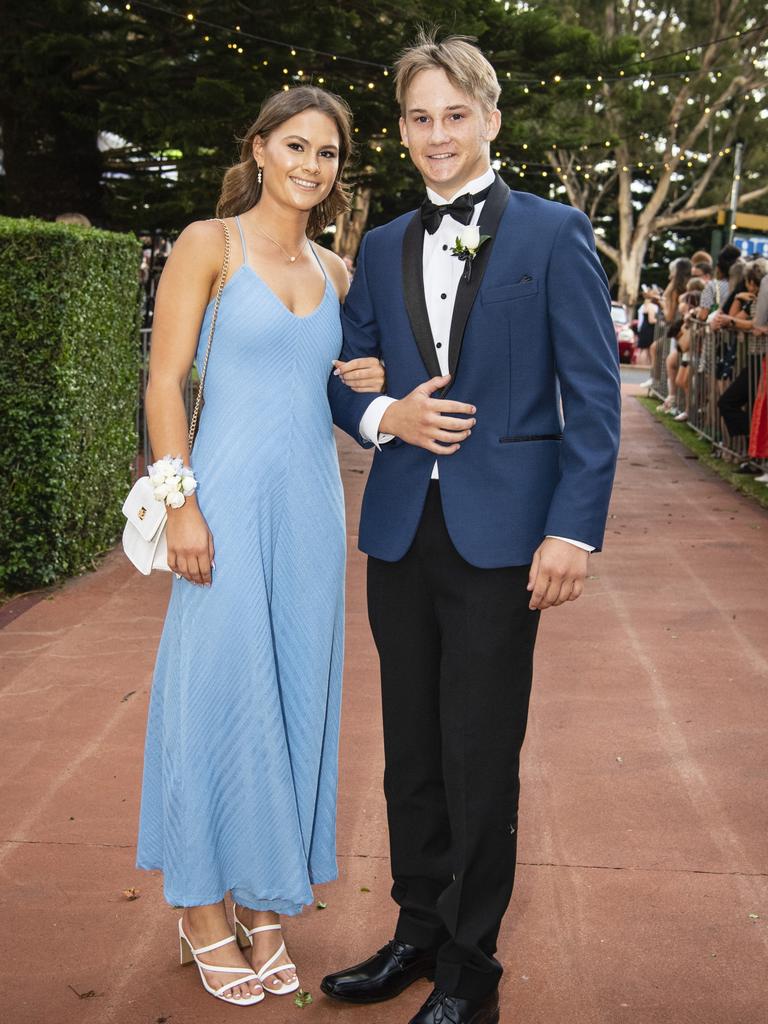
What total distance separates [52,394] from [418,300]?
431 centimetres

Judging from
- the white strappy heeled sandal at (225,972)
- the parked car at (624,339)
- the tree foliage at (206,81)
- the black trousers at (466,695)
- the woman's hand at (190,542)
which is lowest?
the parked car at (624,339)

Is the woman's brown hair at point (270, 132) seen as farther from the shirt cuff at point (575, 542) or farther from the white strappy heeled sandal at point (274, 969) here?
the white strappy heeled sandal at point (274, 969)

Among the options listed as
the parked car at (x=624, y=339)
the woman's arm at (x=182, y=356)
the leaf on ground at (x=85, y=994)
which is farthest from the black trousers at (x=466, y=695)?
the parked car at (x=624, y=339)

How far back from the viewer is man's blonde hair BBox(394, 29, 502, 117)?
2963 mm

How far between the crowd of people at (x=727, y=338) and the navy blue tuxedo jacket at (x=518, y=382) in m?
7.96

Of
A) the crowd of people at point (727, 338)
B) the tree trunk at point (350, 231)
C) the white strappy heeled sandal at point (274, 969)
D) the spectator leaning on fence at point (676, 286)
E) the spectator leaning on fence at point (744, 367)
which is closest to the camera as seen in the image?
the white strappy heeled sandal at point (274, 969)

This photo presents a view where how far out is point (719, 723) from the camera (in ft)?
17.1

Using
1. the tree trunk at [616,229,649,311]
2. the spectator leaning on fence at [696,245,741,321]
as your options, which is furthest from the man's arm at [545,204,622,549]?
the tree trunk at [616,229,649,311]

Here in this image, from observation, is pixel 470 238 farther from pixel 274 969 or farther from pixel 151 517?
pixel 274 969

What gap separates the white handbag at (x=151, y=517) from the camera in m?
3.13

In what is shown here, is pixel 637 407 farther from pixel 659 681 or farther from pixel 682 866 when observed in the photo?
pixel 682 866

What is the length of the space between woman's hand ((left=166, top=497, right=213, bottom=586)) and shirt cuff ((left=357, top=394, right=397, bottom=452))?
46 cm

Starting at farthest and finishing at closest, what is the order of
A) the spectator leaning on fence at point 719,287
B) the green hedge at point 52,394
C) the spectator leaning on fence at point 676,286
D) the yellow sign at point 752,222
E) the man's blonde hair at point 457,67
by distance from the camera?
the yellow sign at point 752,222
the spectator leaning on fence at point 676,286
the spectator leaning on fence at point 719,287
the green hedge at point 52,394
the man's blonde hair at point 457,67

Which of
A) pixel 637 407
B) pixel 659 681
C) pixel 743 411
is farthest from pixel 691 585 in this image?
pixel 637 407
